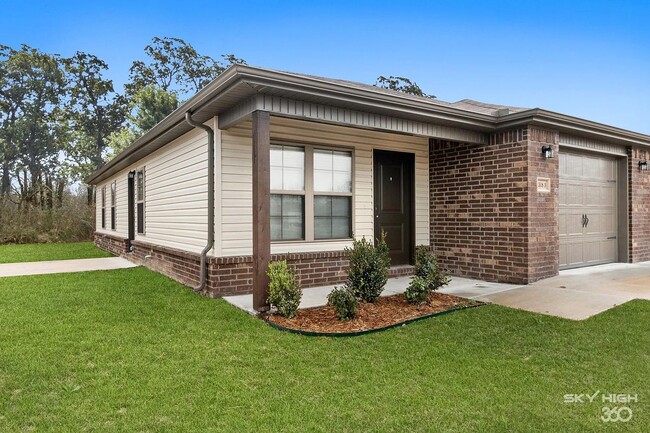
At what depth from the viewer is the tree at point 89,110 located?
92.5 ft

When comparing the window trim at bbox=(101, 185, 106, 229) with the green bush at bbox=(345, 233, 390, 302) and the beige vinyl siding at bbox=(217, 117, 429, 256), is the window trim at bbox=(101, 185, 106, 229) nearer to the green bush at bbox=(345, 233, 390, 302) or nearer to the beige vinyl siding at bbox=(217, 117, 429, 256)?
→ the beige vinyl siding at bbox=(217, 117, 429, 256)

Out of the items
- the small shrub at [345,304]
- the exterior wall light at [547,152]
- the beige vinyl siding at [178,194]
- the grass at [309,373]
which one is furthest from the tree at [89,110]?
the small shrub at [345,304]

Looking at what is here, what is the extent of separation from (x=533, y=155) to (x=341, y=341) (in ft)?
14.8

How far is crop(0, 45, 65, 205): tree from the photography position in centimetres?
2688

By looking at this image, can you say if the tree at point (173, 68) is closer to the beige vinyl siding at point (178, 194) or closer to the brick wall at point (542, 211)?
the beige vinyl siding at point (178, 194)

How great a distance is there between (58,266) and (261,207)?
677cm

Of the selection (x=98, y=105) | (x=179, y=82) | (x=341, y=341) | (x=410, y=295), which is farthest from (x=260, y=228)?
(x=98, y=105)

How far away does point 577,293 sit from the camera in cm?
549

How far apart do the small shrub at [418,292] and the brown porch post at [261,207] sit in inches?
67.1

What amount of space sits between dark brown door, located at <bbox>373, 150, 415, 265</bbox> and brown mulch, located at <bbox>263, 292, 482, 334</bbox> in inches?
82.0

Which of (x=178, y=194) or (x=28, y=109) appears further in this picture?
(x=28, y=109)

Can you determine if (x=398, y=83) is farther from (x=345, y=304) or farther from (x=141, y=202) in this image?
(x=345, y=304)

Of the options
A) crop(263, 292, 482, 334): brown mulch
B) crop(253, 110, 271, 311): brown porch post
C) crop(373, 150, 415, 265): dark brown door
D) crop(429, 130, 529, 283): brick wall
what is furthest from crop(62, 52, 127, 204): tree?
crop(263, 292, 482, 334): brown mulch

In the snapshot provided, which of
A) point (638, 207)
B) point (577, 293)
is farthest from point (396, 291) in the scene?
point (638, 207)
